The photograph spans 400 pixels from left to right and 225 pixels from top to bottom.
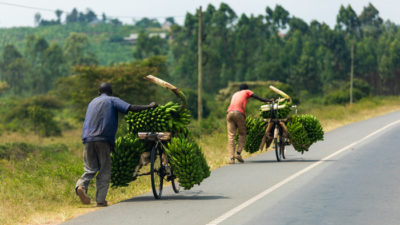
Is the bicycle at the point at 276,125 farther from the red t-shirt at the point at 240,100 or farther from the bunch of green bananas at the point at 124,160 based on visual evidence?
the bunch of green bananas at the point at 124,160

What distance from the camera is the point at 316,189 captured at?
40.0ft

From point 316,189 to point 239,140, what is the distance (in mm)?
4747

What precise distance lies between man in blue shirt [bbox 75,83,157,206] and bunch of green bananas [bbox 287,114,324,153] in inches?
292

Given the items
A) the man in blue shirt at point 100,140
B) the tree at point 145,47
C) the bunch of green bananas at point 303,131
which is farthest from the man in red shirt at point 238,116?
the tree at point 145,47

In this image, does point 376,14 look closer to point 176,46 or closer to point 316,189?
point 176,46

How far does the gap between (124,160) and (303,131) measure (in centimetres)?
715

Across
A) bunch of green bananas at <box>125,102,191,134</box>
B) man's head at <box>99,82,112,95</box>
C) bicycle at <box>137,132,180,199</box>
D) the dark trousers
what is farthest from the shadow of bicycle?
man's head at <box>99,82,112,95</box>

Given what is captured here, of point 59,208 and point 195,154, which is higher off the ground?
point 195,154

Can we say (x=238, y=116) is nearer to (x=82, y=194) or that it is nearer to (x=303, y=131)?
(x=303, y=131)

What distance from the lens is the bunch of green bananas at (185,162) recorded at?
1090 centimetres

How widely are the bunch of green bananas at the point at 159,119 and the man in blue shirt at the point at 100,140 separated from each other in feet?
2.49

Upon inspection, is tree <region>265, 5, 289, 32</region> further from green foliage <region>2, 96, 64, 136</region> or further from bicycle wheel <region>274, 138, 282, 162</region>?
bicycle wheel <region>274, 138, 282, 162</region>

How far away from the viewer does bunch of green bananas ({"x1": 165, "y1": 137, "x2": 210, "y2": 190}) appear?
10898 mm

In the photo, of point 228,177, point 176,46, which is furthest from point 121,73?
point 176,46
